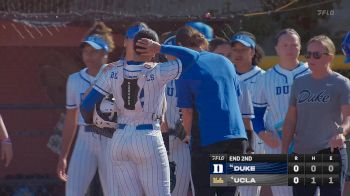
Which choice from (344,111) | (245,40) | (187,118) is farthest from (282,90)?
(187,118)

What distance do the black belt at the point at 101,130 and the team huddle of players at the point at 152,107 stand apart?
0.4 inches

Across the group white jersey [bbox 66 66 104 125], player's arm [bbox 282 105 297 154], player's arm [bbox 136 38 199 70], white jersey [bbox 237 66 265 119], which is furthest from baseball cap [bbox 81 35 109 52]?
player's arm [bbox 282 105 297 154]

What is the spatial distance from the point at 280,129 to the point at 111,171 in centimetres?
192

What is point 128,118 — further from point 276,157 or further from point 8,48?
point 8,48

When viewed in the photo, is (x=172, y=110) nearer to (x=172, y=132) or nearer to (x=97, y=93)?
(x=172, y=132)

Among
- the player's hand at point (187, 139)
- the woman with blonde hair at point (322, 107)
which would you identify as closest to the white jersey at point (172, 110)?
the player's hand at point (187, 139)

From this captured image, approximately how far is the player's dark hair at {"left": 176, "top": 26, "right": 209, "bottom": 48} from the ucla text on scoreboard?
2.80 feet

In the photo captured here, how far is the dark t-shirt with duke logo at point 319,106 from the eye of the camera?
6.23 metres

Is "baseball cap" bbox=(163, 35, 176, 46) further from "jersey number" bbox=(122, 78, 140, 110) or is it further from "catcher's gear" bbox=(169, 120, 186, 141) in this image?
"jersey number" bbox=(122, 78, 140, 110)

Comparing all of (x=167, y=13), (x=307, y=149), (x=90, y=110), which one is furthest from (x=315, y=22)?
(x=90, y=110)

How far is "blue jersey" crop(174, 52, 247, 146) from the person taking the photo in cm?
594

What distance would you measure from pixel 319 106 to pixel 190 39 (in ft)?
3.46

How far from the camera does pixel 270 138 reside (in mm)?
7062

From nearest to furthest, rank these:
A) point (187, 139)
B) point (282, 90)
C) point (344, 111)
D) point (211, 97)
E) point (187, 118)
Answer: point (211, 97)
point (187, 118)
point (344, 111)
point (187, 139)
point (282, 90)
